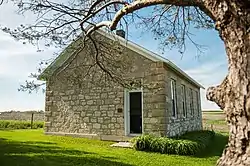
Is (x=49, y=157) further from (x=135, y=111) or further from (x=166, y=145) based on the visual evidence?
(x=135, y=111)

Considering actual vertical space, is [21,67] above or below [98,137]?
above

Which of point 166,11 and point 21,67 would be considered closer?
point 166,11

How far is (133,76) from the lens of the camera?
11.6 meters

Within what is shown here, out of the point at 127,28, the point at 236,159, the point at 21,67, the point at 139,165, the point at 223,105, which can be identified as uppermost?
the point at 127,28

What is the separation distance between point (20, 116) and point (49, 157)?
16.3 metres

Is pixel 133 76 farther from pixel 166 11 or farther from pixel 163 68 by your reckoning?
pixel 166 11

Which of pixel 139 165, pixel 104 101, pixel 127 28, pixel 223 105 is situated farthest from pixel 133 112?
pixel 223 105

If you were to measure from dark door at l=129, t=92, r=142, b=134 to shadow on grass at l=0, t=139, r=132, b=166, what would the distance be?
11.9 feet

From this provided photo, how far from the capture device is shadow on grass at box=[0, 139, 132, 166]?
7.08 metres

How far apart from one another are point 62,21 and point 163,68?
601 centimetres

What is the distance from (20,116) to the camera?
2278 cm

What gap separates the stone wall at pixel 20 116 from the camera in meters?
21.6

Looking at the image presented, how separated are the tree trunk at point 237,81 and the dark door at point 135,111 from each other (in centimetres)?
963

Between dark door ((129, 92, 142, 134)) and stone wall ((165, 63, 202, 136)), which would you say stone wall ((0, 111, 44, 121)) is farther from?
stone wall ((165, 63, 202, 136))
